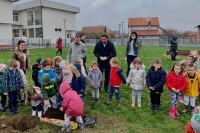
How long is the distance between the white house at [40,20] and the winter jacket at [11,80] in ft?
139

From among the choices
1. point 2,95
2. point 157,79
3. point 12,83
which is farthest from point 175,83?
point 2,95

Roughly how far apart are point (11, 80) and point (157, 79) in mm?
3621

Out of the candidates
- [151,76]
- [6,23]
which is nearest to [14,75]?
[151,76]

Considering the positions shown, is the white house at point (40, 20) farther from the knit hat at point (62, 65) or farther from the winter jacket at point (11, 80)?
the winter jacket at point (11, 80)

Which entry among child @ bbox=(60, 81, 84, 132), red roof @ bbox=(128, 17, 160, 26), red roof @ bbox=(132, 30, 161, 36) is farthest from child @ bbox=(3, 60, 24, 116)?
red roof @ bbox=(128, 17, 160, 26)

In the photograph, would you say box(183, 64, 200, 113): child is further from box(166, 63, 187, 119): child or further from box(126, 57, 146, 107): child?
box(126, 57, 146, 107): child

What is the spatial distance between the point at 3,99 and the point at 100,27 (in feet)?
281

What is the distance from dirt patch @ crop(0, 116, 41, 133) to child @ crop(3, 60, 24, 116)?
1.42ft

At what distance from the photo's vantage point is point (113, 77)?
6629mm

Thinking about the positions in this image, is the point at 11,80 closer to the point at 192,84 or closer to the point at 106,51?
the point at 106,51

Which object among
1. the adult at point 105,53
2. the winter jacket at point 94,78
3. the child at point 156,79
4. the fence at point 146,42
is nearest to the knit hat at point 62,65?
the winter jacket at point 94,78

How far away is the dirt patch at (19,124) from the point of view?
5026mm

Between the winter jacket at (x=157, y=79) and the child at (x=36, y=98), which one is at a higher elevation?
the winter jacket at (x=157, y=79)

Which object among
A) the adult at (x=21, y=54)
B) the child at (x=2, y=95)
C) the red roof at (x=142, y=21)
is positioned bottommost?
the child at (x=2, y=95)
